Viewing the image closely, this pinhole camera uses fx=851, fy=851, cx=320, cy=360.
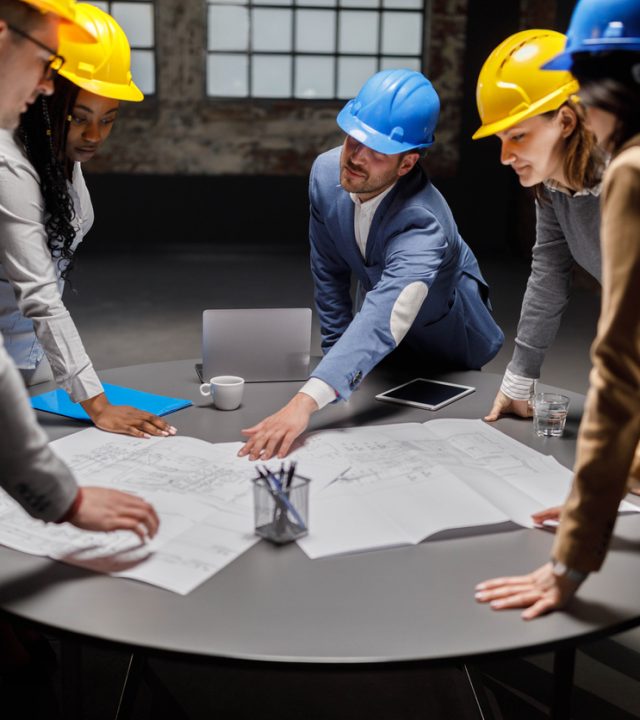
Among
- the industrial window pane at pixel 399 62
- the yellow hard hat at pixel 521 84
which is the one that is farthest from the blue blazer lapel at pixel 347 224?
the industrial window pane at pixel 399 62

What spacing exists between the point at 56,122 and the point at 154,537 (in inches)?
41.8

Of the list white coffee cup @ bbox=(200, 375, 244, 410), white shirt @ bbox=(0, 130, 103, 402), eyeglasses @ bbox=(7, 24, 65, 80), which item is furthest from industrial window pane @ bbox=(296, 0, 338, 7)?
eyeglasses @ bbox=(7, 24, 65, 80)

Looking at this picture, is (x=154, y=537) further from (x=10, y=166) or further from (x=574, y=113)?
(x=574, y=113)

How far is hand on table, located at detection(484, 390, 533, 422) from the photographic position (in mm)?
1814

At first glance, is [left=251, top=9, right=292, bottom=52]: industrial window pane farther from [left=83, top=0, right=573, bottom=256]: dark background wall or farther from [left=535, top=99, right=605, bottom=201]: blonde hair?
[left=535, top=99, right=605, bottom=201]: blonde hair

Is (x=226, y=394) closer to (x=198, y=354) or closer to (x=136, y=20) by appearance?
(x=198, y=354)

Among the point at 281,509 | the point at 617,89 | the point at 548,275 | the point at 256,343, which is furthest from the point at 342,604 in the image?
the point at 548,275

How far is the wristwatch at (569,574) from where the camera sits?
106 cm

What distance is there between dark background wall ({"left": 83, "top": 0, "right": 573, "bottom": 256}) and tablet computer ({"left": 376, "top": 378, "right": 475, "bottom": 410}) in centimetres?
652

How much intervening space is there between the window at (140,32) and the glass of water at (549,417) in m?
7.47

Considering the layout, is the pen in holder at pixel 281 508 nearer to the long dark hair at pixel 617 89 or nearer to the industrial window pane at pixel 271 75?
the long dark hair at pixel 617 89

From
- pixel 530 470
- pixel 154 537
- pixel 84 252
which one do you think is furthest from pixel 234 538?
pixel 84 252

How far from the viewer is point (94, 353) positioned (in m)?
5.02

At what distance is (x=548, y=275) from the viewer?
198cm
